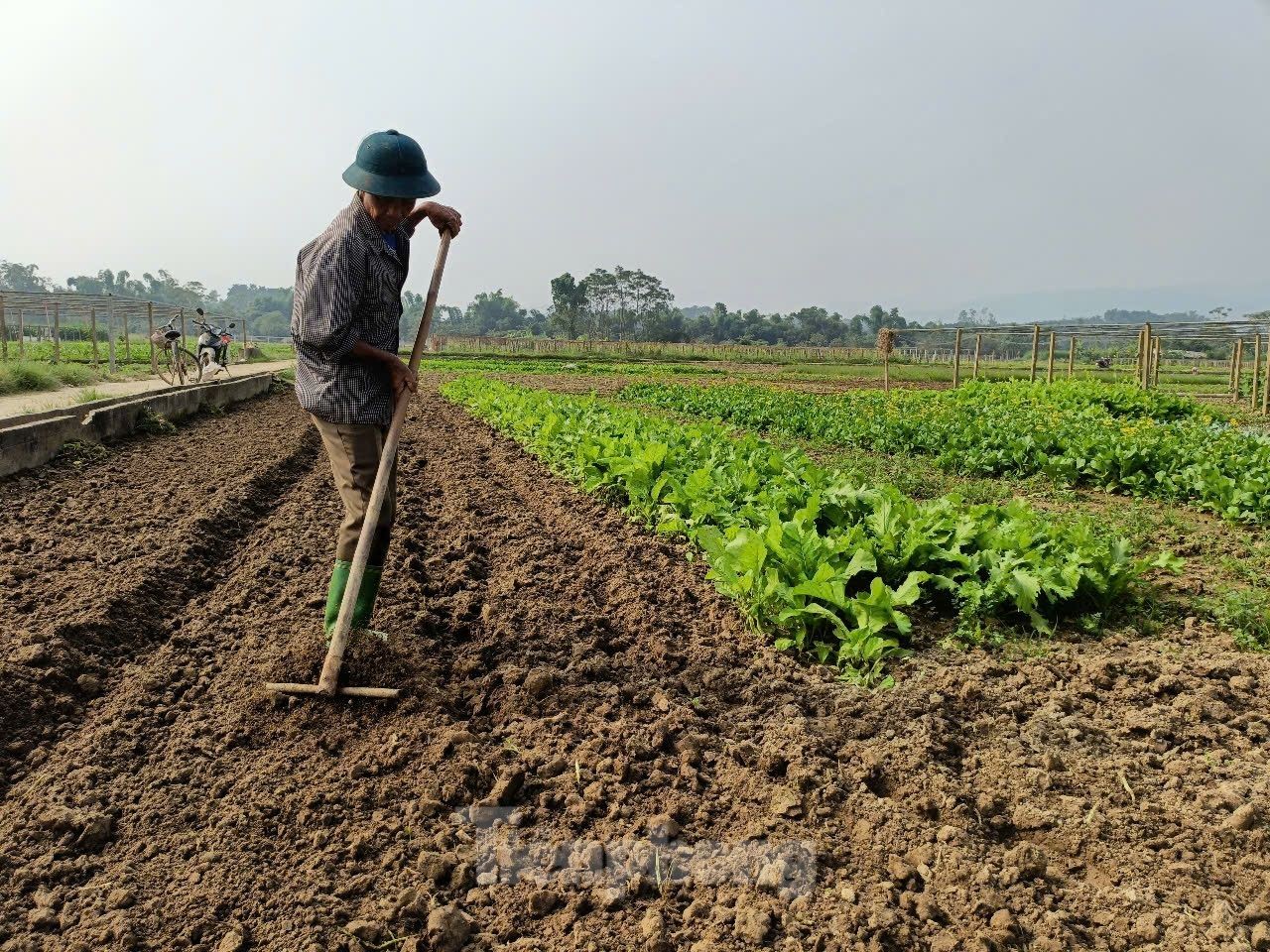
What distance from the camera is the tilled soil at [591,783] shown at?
254 cm

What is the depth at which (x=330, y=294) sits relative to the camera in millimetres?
3766

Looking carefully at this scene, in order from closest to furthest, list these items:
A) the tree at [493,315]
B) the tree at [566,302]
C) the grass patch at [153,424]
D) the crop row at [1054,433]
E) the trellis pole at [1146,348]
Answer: the crop row at [1054,433] < the grass patch at [153,424] < the trellis pole at [1146,348] < the tree at [566,302] < the tree at [493,315]

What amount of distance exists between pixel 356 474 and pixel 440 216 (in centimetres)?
132

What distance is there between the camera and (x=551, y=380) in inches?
1251

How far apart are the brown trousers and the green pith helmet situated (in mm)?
1047

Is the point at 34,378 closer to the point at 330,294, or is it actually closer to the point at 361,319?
the point at 361,319

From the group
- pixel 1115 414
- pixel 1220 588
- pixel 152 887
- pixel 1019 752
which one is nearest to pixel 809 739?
pixel 1019 752

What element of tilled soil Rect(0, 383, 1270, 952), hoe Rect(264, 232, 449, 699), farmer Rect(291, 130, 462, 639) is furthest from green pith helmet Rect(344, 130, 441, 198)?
tilled soil Rect(0, 383, 1270, 952)

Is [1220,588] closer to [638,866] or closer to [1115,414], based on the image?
[638,866]

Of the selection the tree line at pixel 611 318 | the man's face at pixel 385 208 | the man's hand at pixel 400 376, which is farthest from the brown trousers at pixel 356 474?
the tree line at pixel 611 318

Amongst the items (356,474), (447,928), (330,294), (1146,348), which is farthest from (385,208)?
(1146,348)

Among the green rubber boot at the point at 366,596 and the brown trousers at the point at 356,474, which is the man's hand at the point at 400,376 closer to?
the brown trousers at the point at 356,474

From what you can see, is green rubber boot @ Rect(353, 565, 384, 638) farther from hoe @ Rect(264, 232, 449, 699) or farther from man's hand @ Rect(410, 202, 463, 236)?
man's hand @ Rect(410, 202, 463, 236)

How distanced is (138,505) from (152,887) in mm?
5625
